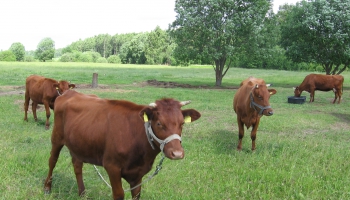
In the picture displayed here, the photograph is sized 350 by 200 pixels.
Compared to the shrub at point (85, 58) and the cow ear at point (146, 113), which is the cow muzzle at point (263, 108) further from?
the shrub at point (85, 58)

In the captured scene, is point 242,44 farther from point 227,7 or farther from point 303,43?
point 303,43

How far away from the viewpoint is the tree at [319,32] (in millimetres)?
23750

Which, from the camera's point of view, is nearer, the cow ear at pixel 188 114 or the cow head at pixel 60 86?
the cow ear at pixel 188 114

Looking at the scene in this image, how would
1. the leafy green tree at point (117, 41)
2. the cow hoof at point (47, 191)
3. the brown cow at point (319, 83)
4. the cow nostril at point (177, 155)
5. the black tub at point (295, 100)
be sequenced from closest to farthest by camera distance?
1. the cow nostril at point (177, 155)
2. the cow hoof at point (47, 191)
3. the black tub at point (295, 100)
4. the brown cow at point (319, 83)
5. the leafy green tree at point (117, 41)

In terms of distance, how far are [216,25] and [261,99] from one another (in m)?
19.1

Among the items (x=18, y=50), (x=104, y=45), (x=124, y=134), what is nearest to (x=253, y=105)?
(x=124, y=134)

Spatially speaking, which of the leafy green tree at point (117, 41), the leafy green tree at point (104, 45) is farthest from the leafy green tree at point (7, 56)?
the leafy green tree at point (117, 41)

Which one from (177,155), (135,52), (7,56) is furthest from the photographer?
(135,52)

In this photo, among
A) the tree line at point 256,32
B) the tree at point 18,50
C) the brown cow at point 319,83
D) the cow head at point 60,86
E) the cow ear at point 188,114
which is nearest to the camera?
the cow ear at point 188,114

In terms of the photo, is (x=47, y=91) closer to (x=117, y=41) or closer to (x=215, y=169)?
(x=215, y=169)

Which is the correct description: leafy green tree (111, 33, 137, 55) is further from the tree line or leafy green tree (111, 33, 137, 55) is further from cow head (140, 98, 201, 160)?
cow head (140, 98, 201, 160)

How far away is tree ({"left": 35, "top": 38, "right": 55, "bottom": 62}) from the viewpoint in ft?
362

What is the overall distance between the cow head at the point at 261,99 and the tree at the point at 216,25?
17364 millimetres

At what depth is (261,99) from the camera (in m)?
7.51
